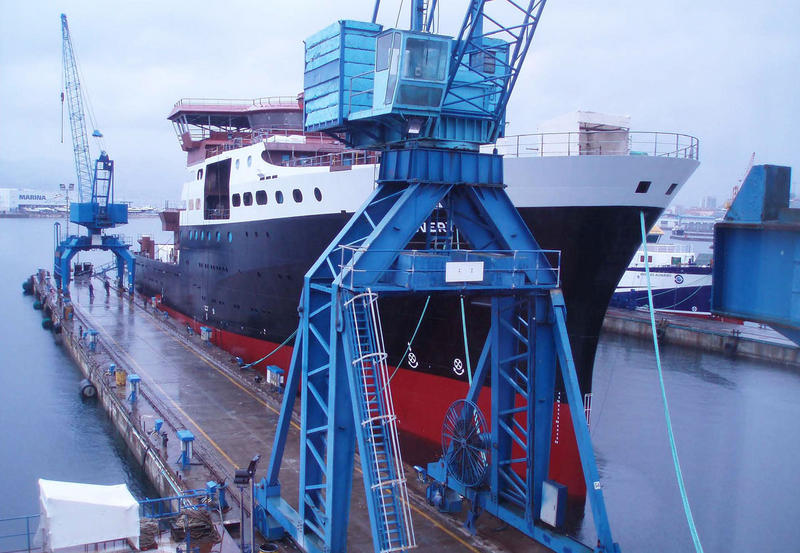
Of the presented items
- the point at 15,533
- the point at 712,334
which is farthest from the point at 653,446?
the point at 712,334

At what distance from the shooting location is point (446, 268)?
8.37 metres

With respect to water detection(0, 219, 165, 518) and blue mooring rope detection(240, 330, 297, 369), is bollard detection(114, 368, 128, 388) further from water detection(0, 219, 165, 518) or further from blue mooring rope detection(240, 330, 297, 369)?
blue mooring rope detection(240, 330, 297, 369)

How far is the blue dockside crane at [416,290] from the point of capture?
8180 mm

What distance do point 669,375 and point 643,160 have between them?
1876cm

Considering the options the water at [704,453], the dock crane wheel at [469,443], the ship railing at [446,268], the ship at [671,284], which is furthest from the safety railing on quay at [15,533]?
the ship at [671,284]

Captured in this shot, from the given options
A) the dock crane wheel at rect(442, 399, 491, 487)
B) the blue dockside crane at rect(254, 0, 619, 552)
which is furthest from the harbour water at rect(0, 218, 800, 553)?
the blue dockside crane at rect(254, 0, 619, 552)

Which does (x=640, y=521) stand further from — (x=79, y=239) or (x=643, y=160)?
(x=79, y=239)

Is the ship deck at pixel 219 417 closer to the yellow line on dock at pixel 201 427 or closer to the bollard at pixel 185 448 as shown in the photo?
the yellow line on dock at pixel 201 427

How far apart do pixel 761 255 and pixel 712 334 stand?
28236 mm

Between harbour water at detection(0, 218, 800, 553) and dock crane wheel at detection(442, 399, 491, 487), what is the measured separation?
3495mm

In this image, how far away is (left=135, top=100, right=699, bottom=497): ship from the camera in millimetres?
11617

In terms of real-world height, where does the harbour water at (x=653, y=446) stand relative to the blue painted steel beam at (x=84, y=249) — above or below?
below

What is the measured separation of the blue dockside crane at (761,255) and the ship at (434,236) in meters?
2.64

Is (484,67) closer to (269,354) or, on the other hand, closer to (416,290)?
(416,290)
